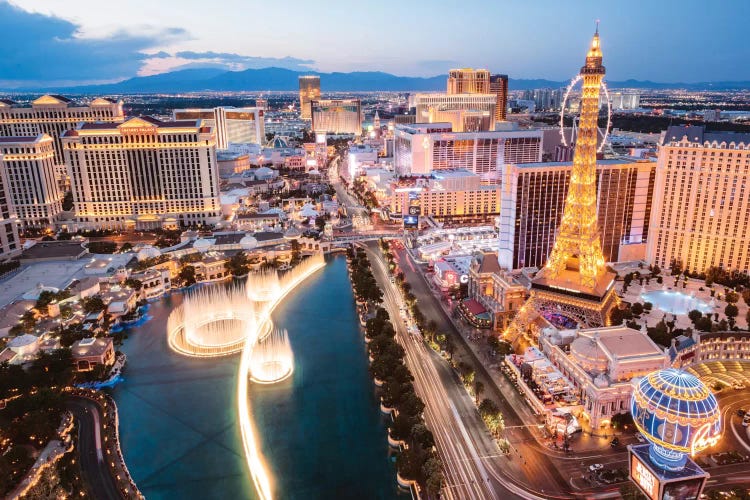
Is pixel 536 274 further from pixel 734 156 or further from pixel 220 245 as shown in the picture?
pixel 220 245

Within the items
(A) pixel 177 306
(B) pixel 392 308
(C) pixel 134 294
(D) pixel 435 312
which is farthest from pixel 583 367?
(C) pixel 134 294

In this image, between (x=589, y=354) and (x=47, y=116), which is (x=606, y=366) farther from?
(x=47, y=116)

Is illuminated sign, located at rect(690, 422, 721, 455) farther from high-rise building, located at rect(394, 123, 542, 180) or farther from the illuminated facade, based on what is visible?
high-rise building, located at rect(394, 123, 542, 180)

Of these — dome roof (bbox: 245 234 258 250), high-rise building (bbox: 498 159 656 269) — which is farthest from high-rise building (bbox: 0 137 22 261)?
high-rise building (bbox: 498 159 656 269)

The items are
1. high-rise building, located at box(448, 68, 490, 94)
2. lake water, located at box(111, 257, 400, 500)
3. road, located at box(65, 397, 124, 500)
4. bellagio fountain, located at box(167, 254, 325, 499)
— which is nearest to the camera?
road, located at box(65, 397, 124, 500)

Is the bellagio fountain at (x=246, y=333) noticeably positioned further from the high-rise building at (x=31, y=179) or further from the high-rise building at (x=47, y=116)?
the high-rise building at (x=47, y=116)

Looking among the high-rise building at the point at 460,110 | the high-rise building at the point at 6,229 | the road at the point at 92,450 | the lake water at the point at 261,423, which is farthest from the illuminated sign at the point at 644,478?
the high-rise building at the point at 460,110
